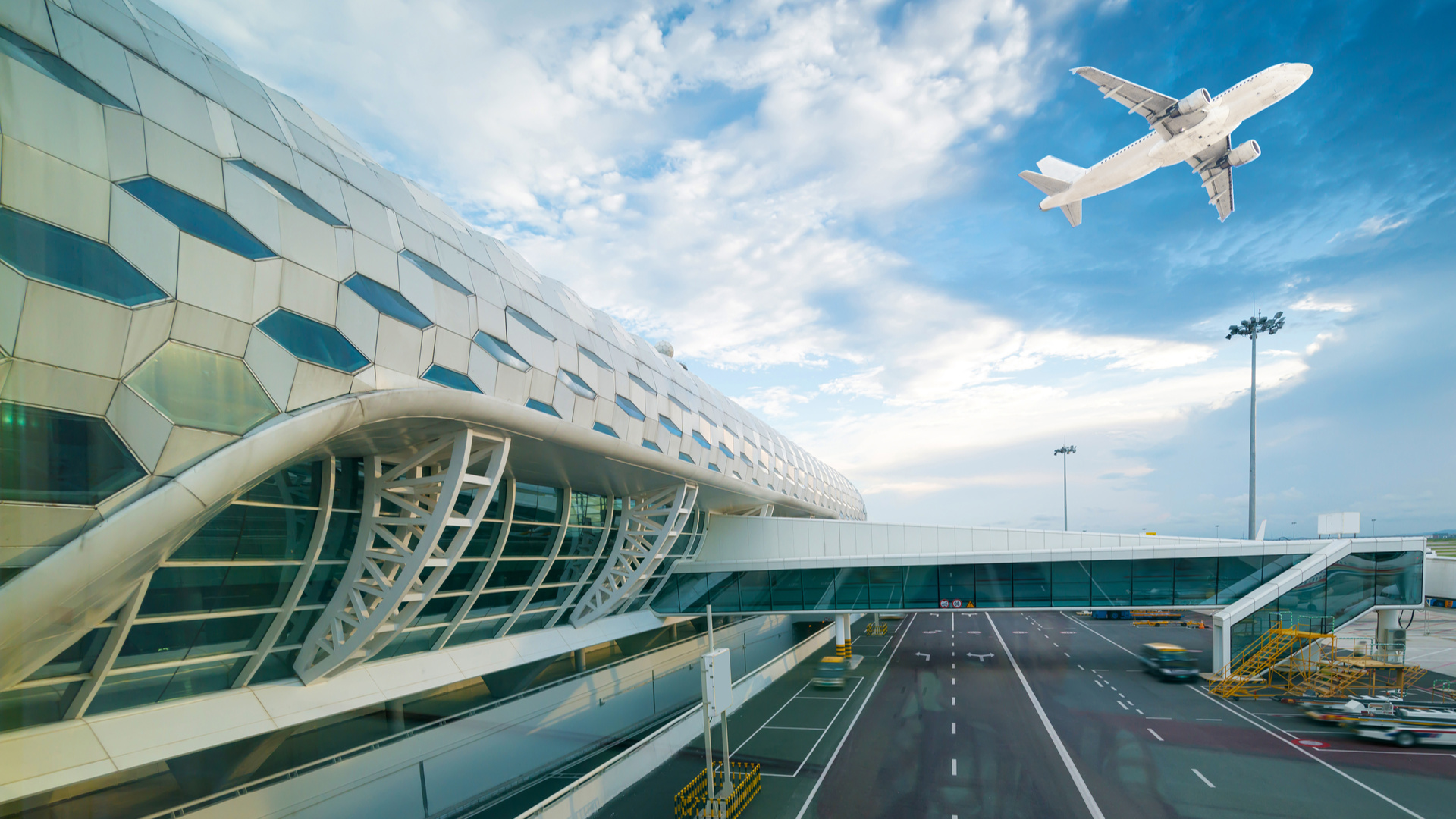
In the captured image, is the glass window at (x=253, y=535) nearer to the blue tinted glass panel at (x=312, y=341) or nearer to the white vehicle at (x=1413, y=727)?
the blue tinted glass panel at (x=312, y=341)

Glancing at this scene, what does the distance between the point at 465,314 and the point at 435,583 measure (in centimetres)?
597

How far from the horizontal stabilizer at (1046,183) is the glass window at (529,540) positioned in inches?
1519

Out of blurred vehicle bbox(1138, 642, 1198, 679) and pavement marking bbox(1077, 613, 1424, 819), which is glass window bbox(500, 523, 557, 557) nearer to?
pavement marking bbox(1077, 613, 1424, 819)

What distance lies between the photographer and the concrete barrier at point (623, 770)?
1447cm

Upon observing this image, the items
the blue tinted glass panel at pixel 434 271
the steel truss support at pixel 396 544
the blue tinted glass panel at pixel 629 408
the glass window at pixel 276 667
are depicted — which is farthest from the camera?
the blue tinted glass panel at pixel 629 408

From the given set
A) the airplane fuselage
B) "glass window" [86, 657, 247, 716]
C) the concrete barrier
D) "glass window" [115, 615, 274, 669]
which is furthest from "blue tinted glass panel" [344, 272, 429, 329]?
the airplane fuselage

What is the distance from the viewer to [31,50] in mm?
6367

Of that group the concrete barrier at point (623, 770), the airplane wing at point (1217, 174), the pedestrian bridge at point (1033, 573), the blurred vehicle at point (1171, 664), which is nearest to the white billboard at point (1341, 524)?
the pedestrian bridge at point (1033, 573)

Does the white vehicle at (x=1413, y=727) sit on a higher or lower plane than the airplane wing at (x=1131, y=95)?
lower

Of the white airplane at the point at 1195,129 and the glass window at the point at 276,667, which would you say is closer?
the glass window at the point at 276,667

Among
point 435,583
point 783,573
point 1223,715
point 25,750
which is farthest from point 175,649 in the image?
point 1223,715

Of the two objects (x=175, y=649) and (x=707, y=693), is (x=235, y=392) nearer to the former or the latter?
(x=175, y=649)

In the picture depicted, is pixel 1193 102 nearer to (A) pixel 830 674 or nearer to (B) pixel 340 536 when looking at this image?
(A) pixel 830 674

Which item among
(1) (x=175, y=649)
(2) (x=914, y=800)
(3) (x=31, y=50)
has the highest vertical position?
(3) (x=31, y=50)
